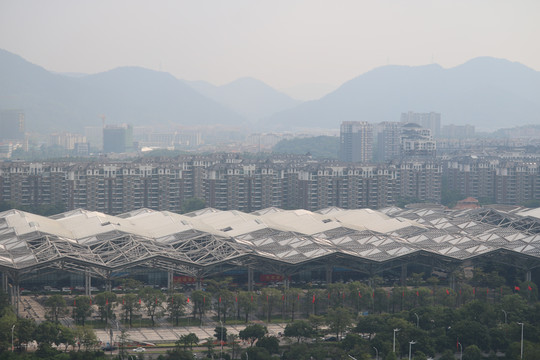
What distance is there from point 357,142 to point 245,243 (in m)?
61.6

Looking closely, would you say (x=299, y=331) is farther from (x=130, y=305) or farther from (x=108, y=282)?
(x=108, y=282)

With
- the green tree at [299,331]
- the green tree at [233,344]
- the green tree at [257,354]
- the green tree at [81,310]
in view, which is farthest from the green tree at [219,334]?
the green tree at [81,310]

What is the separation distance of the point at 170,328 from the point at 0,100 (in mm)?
178221

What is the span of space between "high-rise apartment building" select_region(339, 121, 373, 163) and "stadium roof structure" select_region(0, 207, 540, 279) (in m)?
53.0

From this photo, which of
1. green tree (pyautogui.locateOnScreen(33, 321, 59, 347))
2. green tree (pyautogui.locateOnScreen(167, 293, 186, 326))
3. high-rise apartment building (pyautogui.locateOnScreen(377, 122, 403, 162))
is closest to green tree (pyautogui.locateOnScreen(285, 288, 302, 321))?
green tree (pyautogui.locateOnScreen(167, 293, 186, 326))

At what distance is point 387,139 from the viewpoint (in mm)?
99062

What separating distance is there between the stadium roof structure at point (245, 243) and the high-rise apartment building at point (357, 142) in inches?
2088

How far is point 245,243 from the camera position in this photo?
37.0 m

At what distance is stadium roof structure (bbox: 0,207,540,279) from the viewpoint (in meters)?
33.7

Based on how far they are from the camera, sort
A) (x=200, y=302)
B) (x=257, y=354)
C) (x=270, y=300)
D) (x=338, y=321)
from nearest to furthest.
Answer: (x=257, y=354), (x=338, y=321), (x=200, y=302), (x=270, y=300)

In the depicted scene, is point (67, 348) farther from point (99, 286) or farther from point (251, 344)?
point (99, 286)

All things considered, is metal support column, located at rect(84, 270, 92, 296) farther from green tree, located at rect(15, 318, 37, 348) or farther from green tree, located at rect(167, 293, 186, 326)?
green tree, located at rect(15, 318, 37, 348)

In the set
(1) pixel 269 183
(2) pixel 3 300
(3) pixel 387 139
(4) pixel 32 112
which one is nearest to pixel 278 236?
(2) pixel 3 300

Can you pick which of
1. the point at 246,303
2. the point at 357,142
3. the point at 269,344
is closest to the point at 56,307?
the point at 246,303
